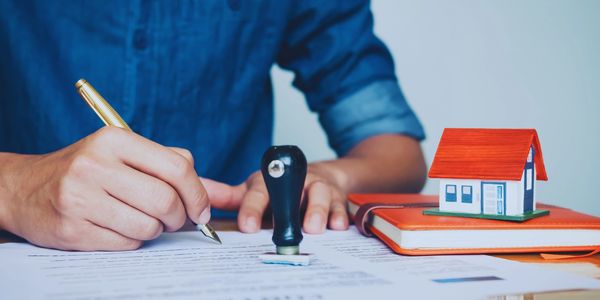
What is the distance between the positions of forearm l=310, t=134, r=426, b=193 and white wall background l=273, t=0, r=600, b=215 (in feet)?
1.85

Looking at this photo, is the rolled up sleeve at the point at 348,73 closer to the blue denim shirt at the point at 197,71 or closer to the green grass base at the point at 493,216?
the blue denim shirt at the point at 197,71

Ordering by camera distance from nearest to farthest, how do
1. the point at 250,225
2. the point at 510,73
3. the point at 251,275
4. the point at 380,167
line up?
the point at 251,275
the point at 250,225
the point at 380,167
the point at 510,73

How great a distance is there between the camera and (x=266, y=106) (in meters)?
1.33

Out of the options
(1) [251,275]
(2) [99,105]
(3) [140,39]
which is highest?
(3) [140,39]

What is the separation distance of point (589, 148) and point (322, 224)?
1220mm

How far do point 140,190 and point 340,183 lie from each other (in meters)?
0.46

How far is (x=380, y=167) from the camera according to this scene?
1092mm

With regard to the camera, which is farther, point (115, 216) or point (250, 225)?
point (250, 225)

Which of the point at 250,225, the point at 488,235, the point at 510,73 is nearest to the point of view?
the point at 488,235

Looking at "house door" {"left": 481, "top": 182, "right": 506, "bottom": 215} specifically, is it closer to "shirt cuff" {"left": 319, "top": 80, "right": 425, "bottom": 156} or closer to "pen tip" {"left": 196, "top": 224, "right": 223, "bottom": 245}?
"pen tip" {"left": 196, "top": 224, "right": 223, "bottom": 245}

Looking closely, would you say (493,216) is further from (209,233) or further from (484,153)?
(209,233)

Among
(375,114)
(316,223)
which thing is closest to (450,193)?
(316,223)

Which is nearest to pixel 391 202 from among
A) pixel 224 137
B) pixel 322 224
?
pixel 322 224

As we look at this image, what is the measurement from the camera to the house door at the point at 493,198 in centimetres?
62
